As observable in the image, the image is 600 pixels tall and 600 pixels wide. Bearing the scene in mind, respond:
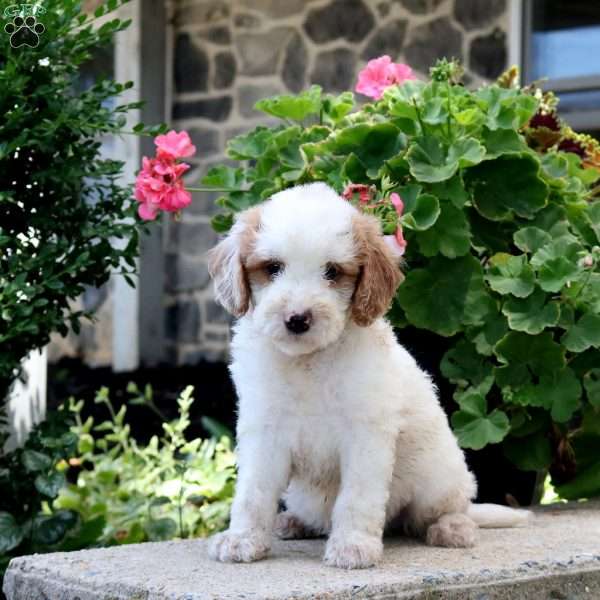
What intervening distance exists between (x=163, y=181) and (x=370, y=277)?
1.19 m

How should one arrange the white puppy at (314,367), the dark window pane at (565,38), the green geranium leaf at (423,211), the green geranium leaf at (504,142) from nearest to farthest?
the white puppy at (314,367) < the green geranium leaf at (423,211) < the green geranium leaf at (504,142) < the dark window pane at (565,38)

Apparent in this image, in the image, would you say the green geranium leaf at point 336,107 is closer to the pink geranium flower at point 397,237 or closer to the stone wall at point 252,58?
the pink geranium flower at point 397,237

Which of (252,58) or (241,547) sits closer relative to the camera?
(241,547)

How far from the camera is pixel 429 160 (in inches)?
134

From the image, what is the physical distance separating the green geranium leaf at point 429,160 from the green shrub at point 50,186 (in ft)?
2.83

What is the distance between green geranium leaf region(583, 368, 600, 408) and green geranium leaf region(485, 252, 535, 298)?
38 centimetres

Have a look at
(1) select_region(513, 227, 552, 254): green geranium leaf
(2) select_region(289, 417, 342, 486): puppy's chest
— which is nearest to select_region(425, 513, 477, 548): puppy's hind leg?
(2) select_region(289, 417, 342, 486): puppy's chest

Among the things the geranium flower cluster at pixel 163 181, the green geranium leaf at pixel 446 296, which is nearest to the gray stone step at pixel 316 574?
the green geranium leaf at pixel 446 296

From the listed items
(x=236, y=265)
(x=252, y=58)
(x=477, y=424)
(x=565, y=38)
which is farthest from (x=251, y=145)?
(x=252, y=58)

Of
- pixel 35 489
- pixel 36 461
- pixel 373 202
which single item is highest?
pixel 373 202

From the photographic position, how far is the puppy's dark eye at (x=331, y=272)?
8.01 feet

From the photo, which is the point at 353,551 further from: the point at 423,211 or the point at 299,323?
the point at 423,211

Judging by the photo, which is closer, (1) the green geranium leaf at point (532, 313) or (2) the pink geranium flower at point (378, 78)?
(1) the green geranium leaf at point (532, 313)

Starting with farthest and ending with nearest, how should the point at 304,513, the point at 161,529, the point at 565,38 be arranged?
the point at 565,38, the point at 161,529, the point at 304,513
